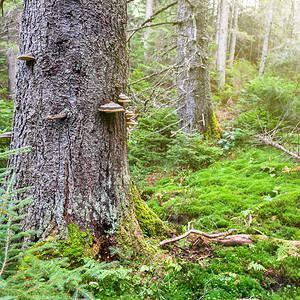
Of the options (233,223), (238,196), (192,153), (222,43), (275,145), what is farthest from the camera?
(222,43)

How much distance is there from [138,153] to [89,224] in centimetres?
497

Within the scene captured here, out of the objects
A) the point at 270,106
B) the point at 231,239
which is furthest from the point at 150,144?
the point at 231,239

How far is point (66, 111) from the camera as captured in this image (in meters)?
2.24

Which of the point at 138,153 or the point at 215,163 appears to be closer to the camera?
the point at 215,163

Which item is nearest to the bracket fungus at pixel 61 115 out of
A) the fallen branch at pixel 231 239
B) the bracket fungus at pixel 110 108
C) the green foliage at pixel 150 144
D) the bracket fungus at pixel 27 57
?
the bracket fungus at pixel 110 108

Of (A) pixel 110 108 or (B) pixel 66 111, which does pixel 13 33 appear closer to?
(B) pixel 66 111

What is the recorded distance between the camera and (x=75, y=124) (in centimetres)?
226

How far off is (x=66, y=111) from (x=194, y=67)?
549cm

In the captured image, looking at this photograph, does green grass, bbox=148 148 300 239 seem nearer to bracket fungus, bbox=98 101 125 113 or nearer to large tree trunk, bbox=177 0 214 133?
large tree trunk, bbox=177 0 214 133

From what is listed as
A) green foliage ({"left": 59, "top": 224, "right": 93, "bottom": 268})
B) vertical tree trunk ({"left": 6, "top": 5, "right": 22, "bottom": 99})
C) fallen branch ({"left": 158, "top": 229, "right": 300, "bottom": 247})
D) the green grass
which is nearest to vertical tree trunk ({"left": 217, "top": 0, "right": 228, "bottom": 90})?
the green grass

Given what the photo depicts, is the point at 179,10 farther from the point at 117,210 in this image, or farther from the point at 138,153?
the point at 117,210

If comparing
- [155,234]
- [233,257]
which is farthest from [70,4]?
[233,257]

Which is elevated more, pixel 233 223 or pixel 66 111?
pixel 66 111

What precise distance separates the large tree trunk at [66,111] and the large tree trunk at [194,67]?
4.50 meters
